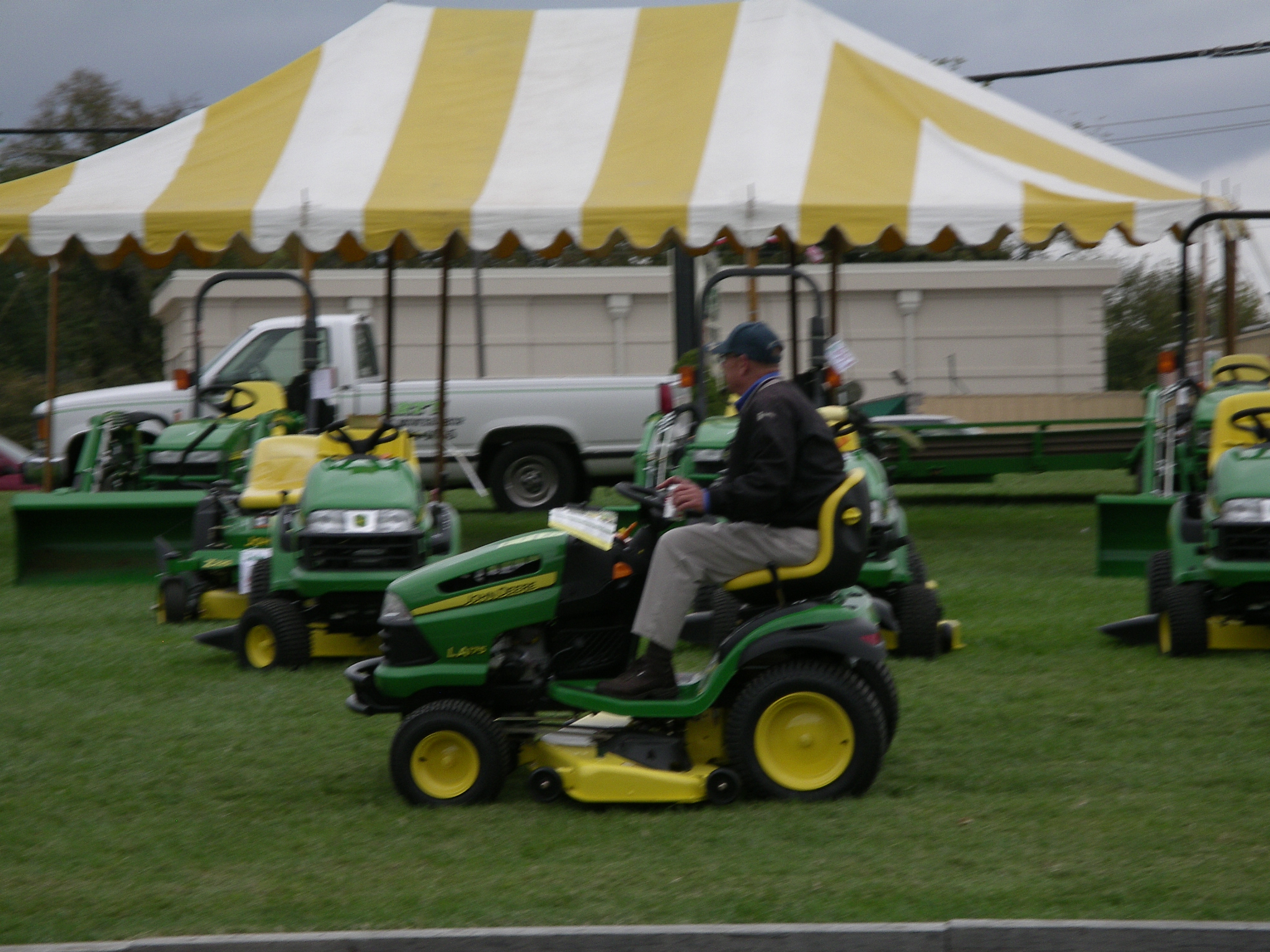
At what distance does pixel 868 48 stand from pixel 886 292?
13618 mm

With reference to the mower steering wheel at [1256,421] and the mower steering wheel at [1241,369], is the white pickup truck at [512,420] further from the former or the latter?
the mower steering wheel at [1256,421]

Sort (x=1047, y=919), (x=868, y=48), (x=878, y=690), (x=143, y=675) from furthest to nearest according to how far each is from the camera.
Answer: (x=868, y=48) → (x=143, y=675) → (x=878, y=690) → (x=1047, y=919)

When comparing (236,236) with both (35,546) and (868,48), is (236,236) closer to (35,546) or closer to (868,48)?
(35,546)

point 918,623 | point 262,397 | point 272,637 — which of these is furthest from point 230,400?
point 918,623

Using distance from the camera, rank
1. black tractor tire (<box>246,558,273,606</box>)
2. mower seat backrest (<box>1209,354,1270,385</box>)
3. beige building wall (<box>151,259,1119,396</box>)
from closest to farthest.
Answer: black tractor tire (<box>246,558,273,606</box>) < mower seat backrest (<box>1209,354,1270,385</box>) < beige building wall (<box>151,259,1119,396</box>)

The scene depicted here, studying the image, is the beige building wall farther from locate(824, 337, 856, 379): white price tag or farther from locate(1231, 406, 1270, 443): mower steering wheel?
locate(1231, 406, 1270, 443): mower steering wheel

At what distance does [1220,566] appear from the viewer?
23.3 feet

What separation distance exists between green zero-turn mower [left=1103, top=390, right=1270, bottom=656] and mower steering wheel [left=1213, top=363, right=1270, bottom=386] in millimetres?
1420

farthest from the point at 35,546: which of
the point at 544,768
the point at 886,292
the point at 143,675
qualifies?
the point at 886,292

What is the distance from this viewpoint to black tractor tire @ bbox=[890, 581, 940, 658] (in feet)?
25.0

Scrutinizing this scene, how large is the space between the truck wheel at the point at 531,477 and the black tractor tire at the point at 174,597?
6.71m

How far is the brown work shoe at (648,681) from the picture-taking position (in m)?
5.07

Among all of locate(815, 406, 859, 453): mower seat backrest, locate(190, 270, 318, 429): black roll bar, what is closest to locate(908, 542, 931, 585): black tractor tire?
locate(815, 406, 859, 453): mower seat backrest

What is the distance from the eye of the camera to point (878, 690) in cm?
514
